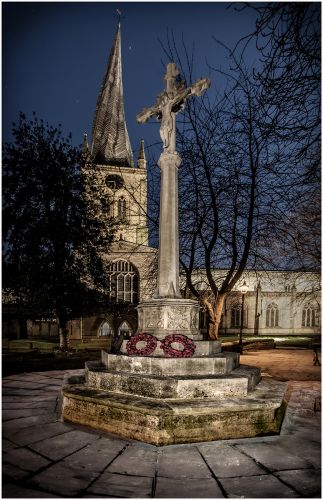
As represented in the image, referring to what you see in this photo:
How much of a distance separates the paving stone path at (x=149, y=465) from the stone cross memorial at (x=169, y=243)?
2.32m

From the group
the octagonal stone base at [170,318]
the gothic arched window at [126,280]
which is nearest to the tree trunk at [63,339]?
the octagonal stone base at [170,318]

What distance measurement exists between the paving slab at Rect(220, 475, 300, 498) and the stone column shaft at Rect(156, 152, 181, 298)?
3.74 metres

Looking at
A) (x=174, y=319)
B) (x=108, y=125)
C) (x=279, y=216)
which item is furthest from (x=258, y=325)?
(x=174, y=319)

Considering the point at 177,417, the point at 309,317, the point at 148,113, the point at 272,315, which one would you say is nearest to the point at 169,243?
the point at 148,113

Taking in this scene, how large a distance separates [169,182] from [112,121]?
4789 cm

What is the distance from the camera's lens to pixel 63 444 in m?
4.52

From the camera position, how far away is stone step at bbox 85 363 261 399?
208 inches

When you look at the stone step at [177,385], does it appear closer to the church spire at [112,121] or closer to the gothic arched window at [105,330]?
the gothic arched window at [105,330]

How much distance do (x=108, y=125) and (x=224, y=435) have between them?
5225 cm

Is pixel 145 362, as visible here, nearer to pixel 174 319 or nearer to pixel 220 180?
pixel 174 319

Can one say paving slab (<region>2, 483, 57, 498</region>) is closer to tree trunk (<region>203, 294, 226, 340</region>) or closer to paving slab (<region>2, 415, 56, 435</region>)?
paving slab (<region>2, 415, 56, 435</region>)

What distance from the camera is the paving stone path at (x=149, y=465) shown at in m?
3.38

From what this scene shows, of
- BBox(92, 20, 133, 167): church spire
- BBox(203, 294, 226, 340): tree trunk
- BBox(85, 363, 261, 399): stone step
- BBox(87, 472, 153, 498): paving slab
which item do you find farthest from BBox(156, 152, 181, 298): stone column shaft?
BBox(92, 20, 133, 167): church spire

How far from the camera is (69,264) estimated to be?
18.2 metres
